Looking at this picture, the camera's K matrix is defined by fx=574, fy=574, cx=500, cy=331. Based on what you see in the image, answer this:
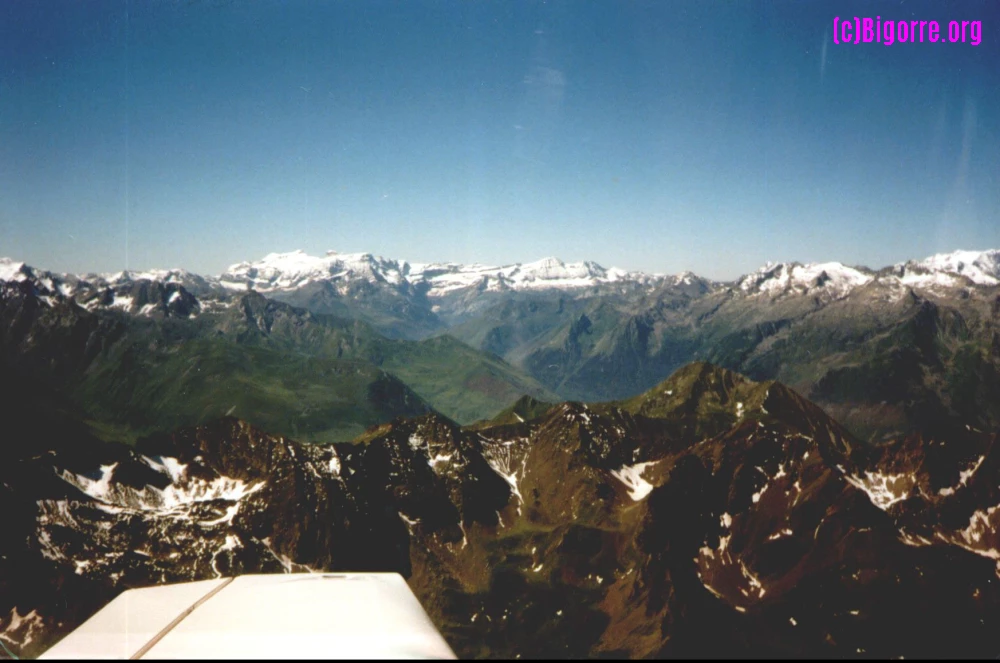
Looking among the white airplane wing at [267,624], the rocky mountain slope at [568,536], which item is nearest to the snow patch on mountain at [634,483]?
the rocky mountain slope at [568,536]

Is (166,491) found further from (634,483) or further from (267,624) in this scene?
(267,624)

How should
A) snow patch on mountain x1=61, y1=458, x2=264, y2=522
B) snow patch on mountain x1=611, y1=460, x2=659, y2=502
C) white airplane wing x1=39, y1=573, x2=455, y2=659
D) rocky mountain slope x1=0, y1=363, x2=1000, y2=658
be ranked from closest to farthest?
white airplane wing x1=39, y1=573, x2=455, y2=659 → rocky mountain slope x1=0, y1=363, x2=1000, y2=658 → snow patch on mountain x1=61, y1=458, x2=264, y2=522 → snow patch on mountain x1=611, y1=460, x2=659, y2=502

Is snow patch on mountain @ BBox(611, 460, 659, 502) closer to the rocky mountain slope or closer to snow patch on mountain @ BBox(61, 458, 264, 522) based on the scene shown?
the rocky mountain slope

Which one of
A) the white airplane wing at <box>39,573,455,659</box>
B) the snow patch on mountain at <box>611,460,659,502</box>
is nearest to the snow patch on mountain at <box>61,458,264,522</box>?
the snow patch on mountain at <box>611,460,659,502</box>

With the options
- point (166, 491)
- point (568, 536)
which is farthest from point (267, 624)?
point (166, 491)

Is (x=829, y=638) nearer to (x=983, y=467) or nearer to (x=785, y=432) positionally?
(x=785, y=432)

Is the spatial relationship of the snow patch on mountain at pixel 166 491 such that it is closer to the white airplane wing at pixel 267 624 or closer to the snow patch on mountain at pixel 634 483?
the snow patch on mountain at pixel 634 483
